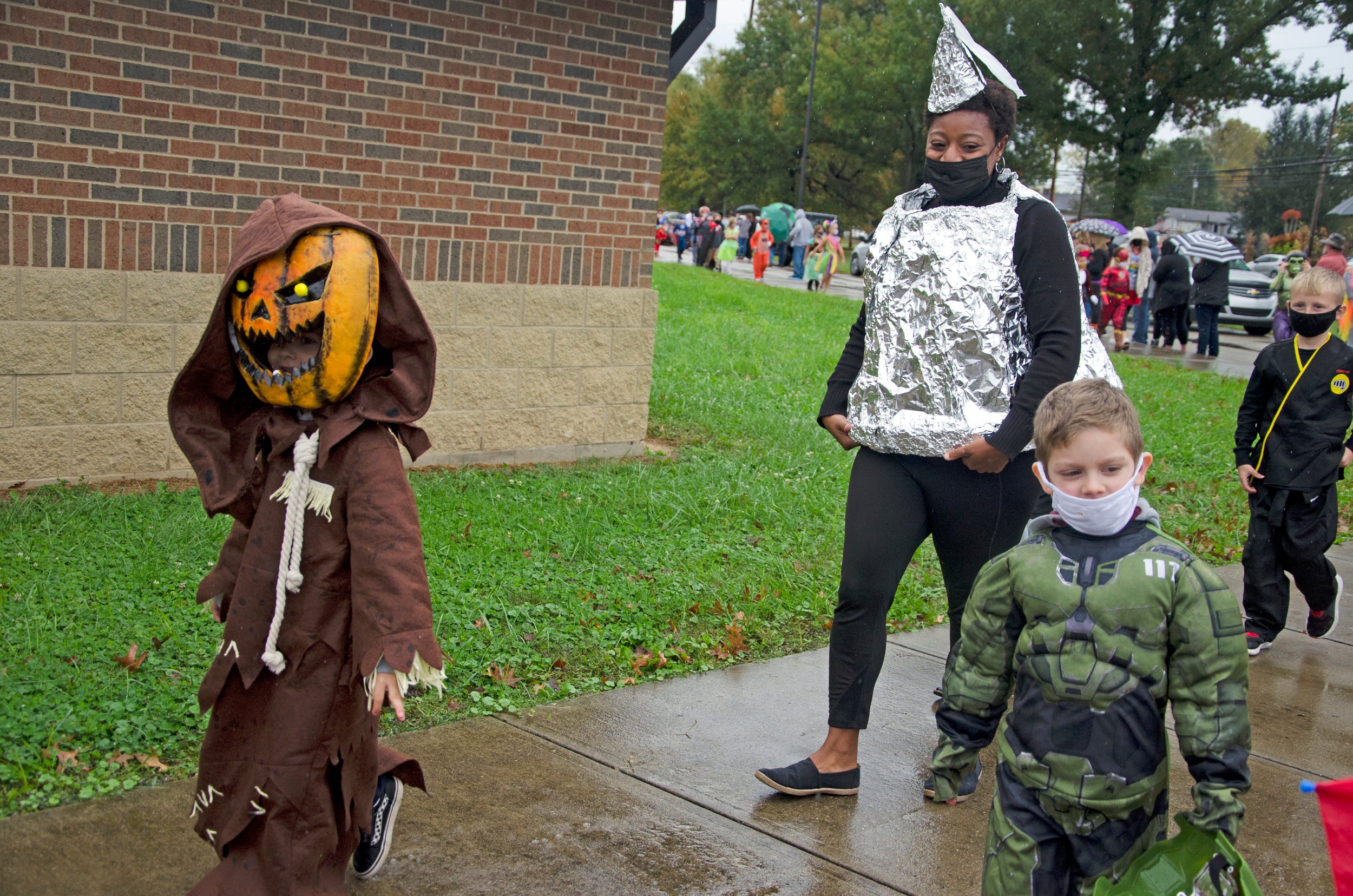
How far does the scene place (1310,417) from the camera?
5.18 m

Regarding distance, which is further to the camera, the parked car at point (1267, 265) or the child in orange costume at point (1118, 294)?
the parked car at point (1267, 265)

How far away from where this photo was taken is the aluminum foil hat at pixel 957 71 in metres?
3.42

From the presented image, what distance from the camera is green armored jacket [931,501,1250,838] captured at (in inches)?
92.6

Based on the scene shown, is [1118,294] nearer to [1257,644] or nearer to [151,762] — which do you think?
[1257,644]

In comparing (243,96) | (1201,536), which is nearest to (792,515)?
(1201,536)

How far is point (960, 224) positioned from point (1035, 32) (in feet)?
140

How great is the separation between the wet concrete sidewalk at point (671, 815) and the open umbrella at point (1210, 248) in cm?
1431

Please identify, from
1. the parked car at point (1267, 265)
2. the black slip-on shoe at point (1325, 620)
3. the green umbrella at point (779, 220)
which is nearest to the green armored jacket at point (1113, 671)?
the black slip-on shoe at point (1325, 620)

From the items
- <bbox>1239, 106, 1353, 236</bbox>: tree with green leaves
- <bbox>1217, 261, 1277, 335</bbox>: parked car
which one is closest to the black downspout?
<bbox>1217, 261, 1277, 335</bbox>: parked car

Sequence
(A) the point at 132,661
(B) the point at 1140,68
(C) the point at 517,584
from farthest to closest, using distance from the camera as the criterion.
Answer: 1. (B) the point at 1140,68
2. (C) the point at 517,584
3. (A) the point at 132,661

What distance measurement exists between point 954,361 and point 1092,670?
1.22 m

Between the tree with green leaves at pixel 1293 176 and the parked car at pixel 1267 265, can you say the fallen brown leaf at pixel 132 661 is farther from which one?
the tree with green leaves at pixel 1293 176

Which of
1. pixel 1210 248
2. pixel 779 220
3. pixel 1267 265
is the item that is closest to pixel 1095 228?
pixel 1210 248

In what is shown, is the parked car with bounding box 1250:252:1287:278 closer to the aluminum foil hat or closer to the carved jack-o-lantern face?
the aluminum foil hat
